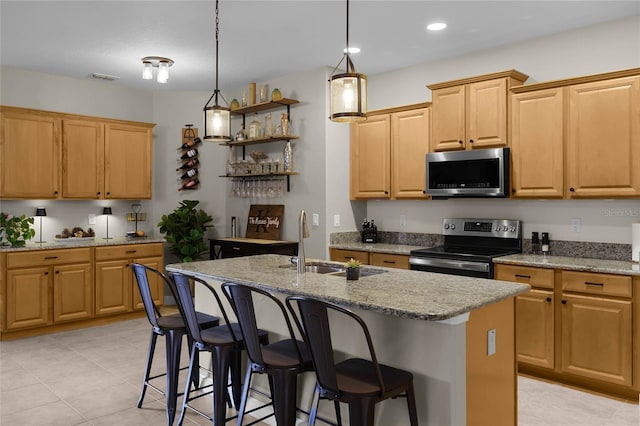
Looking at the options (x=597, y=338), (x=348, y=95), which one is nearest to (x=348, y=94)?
(x=348, y=95)

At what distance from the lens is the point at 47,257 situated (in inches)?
200

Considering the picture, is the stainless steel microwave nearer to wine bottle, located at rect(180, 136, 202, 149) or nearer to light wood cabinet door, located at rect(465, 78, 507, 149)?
light wood cabinet door, located at rect(465, 78, 507, 149)

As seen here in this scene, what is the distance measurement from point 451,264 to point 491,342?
1.92m

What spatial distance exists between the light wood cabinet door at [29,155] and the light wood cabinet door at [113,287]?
3.13 feet

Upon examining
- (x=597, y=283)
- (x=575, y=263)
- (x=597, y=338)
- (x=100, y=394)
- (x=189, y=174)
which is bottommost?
(x=100, y=394)

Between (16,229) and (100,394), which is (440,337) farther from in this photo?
(16,229)

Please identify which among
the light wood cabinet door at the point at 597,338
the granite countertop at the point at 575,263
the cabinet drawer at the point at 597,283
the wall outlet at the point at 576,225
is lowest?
the light wood cabinet door at the point at 597,338

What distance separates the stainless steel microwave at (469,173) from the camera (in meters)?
4.23

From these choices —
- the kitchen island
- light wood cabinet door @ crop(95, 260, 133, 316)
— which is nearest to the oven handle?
the kitchen island

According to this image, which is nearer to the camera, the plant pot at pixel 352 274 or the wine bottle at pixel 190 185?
the plant pot at pixel 352 274

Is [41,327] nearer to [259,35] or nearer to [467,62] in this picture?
[259,35]

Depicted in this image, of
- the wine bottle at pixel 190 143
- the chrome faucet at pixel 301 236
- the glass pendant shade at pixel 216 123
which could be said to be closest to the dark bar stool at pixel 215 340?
the chrome faucet at pixel 301 236

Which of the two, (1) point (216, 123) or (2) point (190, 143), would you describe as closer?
(1) point (216, 123)

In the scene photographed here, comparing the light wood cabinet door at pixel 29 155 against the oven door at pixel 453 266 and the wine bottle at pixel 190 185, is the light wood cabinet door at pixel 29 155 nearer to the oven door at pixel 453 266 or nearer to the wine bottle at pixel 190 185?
the wine bottle at pixel 190 185
